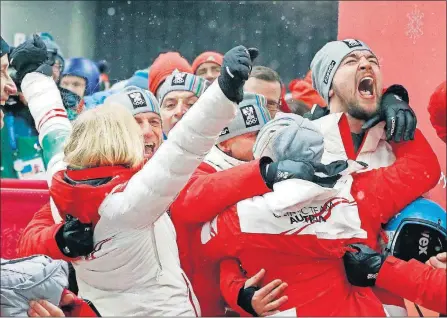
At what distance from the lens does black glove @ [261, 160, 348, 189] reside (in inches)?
70.4

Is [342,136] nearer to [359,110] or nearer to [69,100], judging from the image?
[359,110]

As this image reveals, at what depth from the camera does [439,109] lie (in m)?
1.84

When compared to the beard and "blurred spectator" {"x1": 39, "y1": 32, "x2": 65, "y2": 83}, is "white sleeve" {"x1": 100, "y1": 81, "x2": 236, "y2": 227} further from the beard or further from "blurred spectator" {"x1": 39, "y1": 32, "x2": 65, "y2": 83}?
"blurred spectator" {"x1": 39, "y1": 32, "x2": 65, "y2": 83}

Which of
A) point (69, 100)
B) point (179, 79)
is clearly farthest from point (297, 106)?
point (69, 100)

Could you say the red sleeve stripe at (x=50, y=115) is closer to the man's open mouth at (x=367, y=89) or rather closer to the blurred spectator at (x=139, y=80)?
the man's open mouth at (x=367, y=89)

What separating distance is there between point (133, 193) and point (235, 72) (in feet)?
1.15

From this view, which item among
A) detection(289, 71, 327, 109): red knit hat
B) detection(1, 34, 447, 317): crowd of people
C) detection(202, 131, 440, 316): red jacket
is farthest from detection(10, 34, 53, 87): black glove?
detection(289, 71, 327, 109): red knit hat

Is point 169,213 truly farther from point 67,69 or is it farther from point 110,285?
point 67,69

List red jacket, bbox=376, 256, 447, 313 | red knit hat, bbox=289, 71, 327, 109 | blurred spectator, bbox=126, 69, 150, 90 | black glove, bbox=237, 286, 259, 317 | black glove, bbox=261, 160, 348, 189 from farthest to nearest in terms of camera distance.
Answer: blurred spectator, bbox=126, 69, 150, 90 < red knit hat, bbox=289, 71, 327, 109 < black glove, bbox=237, 286, 259, 317 < black glove, bbox=261, 160, 348, 189 < red jacket, bbox=376, 256, 447, 313

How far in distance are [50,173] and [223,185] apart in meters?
0.43

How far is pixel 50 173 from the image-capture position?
77.2 inches

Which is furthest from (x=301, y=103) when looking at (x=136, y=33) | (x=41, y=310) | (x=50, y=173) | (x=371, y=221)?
(x=41, y=310)

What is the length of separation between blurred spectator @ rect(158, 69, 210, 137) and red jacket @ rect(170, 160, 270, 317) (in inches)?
15.2

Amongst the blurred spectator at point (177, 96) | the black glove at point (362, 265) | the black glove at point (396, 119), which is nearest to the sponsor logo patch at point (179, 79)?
the blurred spectator at point (177, 96)
